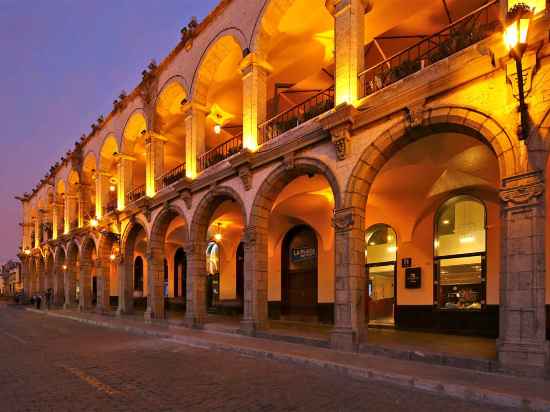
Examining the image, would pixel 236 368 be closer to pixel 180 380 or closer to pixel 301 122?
pixel 180 380

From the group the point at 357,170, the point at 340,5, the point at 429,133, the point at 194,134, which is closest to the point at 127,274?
the point at 194,134

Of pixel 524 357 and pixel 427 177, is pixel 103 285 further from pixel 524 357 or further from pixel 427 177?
pixel 524 357

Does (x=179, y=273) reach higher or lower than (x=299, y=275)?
lower

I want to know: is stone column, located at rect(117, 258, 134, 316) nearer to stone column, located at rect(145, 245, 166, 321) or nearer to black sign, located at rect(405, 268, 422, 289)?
stone column, located at rect(145, 245, 166, 321)

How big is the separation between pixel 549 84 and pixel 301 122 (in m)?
7.20

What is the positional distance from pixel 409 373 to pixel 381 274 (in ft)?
26.2

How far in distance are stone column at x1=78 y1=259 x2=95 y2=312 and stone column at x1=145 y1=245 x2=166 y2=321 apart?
11288 mm

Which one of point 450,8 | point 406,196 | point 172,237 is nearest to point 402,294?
point 406,196

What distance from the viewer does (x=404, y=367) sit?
26.1 feet

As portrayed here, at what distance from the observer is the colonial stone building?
23.8ft

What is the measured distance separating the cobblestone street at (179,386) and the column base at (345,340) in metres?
1.52

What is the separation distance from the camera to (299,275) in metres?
Result: 18.2

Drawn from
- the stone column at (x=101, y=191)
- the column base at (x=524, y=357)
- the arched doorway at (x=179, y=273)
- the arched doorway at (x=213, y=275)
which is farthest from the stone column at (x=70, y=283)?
the column base at (x=524, y=357)

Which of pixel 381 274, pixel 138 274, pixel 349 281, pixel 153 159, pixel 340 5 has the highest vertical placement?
pixel 340 5
